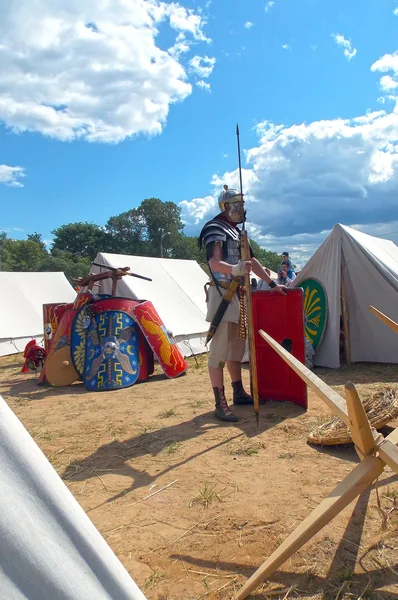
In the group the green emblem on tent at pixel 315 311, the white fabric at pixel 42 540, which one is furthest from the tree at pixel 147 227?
the white fabric at pixel 42 540

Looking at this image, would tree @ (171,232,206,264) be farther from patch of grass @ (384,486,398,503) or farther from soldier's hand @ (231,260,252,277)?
patch of grass @ (384,486,398,503)

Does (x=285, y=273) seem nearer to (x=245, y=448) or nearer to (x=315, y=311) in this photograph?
(x=315, y=311)

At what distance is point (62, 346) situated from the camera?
539cm

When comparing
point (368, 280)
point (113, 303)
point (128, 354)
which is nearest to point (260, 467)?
point (128, 354)

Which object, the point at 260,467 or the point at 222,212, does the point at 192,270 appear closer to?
the point at 222,212

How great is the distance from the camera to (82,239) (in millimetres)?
44875

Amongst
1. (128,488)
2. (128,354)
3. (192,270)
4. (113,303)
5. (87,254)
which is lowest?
(128,488)

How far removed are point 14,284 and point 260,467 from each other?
29.9 feet

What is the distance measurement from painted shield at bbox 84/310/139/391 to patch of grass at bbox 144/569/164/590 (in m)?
3.40

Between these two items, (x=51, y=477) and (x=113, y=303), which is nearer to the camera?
(x=51, y=477)

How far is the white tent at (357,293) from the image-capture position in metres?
5.80

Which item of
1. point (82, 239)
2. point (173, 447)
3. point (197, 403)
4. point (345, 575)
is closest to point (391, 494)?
point (345, 575)

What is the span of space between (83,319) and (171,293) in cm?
289

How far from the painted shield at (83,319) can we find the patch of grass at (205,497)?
3.21m
